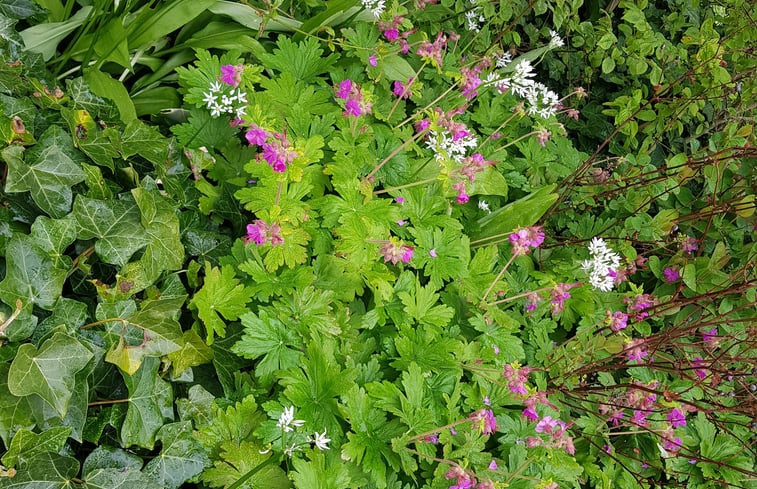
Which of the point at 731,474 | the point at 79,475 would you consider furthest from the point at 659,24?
the point at 79,475

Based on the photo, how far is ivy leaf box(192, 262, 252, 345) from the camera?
127 centimetres

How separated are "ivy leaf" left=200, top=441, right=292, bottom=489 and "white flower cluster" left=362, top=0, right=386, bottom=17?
1257 millimetres

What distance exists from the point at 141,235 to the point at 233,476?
0.51 meters

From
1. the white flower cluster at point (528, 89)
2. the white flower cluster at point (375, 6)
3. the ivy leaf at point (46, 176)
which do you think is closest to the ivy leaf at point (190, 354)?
the ivy leaf at point (46, 176)

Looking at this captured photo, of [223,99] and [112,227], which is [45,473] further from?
[223,99]

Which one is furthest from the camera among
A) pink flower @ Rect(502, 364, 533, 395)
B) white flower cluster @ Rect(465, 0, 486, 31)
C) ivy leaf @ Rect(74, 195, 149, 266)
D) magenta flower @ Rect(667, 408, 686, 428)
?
white flower cluster @ Rect(465, 0, 486, 31)

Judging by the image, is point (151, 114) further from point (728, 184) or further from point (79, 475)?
point (728, 184)

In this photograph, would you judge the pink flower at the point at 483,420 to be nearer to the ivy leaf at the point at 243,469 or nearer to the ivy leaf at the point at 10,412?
the ivy leaf at the point at 243,469

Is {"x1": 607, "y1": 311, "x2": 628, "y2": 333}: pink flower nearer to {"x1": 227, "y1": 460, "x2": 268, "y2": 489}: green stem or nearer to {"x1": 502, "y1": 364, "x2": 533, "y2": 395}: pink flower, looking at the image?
{"x1": 502, "y1": 364, "x2": 533, "y2": 395}: pink flower

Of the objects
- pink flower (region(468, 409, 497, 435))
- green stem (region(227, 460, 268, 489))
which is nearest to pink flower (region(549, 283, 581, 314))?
pink flower (region(468, 409, 497, 435))

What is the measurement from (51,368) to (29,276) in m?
0.17

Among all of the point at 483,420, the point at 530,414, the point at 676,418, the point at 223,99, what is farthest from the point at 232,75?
the point at 676,418

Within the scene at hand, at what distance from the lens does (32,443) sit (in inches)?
37.4

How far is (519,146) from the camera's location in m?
2.11
